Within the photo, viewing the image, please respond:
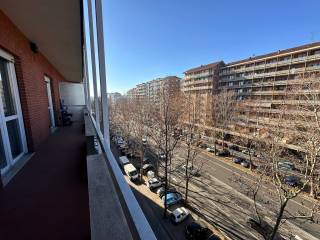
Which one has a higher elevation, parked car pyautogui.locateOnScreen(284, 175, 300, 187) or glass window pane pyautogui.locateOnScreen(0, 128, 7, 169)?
glass window pane pyautogui.locateOnScreen(0, 128, 7, 169)

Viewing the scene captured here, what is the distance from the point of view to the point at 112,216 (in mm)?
1009

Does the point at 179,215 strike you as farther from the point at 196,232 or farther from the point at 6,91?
the point at 6,91

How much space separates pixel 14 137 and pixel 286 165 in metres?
9.28


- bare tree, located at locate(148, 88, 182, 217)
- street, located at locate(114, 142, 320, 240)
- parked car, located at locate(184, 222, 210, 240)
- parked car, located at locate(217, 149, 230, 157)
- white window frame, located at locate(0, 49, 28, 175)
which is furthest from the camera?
parked car, located at locate(217, 149, 230, 157)

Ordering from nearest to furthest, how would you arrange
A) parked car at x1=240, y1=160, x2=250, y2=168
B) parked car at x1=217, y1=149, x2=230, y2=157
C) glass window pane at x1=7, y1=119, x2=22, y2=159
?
glass window pane at x1=7, y1=119, x2=22, y2=159 → parked car at x1=240, y1=160, x2=250, y2=168 → parked car at x1=217, y1=149, x2=230, y2=157

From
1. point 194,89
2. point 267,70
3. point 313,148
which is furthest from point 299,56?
point 313,148

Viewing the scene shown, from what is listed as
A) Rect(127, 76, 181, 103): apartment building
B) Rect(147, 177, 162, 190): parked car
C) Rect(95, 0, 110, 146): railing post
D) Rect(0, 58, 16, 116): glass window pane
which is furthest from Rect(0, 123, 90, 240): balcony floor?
Rect(127, 76, 181, 103): apartment building

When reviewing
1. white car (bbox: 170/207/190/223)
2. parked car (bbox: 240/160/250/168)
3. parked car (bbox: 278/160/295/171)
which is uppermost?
parked car (bbox: 278/160/295/171)

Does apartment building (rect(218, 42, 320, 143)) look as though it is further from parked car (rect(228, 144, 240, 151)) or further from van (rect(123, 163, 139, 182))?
van (rect(123, 163, 139, 182))

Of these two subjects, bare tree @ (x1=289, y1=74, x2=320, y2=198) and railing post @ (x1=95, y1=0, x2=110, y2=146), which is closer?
railing post @ (x1=95, y1=0, x2=110, y2=146)

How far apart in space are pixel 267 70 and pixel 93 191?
27.2m

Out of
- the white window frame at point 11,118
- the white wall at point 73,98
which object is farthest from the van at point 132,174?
the white window frame at point 11,118

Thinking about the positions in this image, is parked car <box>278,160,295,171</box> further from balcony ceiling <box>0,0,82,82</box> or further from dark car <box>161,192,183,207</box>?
balcony ceiling <box>0,0,82,82</box>

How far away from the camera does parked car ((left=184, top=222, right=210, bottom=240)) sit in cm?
615
